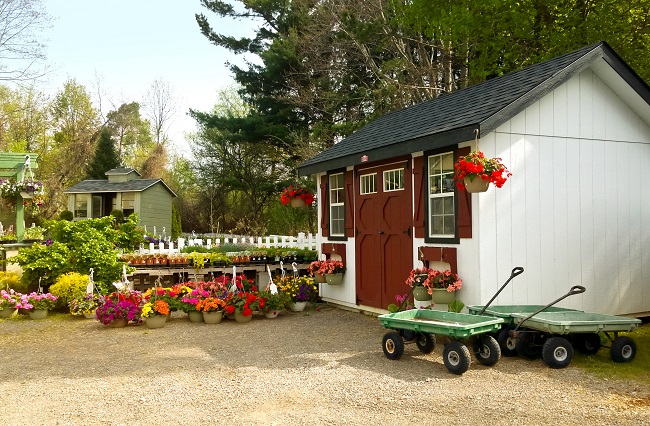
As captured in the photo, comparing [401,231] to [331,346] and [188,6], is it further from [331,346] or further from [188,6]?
[188,6]

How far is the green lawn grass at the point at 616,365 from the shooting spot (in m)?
5.78

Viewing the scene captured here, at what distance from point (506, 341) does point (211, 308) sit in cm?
496

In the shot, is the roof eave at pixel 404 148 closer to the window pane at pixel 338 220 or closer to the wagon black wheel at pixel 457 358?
the window pane at pixel 338 220

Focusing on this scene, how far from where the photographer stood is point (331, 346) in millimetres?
7594

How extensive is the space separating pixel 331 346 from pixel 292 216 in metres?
16.3

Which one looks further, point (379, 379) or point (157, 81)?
point (157, 81)

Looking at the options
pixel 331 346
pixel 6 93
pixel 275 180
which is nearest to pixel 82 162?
pixel 6 93

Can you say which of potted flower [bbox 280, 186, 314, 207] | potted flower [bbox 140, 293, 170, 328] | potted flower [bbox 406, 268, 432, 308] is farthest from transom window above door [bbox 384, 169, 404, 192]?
potted flower [bbox 140, 293, 170, 328]

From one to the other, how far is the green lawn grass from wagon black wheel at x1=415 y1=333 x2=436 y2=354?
5.15ft

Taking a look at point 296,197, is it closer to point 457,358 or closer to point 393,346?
point 393,346

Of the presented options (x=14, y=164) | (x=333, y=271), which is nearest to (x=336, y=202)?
(x=333, y=271)

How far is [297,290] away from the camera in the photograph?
11094 millimetres

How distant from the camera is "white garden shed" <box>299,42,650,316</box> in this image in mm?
7559

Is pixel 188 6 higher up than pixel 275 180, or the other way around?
pixel 188 6
